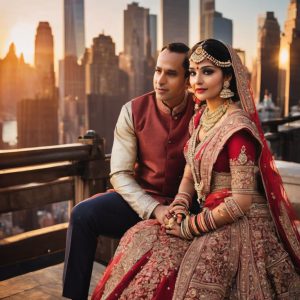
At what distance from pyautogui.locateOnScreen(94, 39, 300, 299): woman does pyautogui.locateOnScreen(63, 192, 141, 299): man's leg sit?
23 centimetres

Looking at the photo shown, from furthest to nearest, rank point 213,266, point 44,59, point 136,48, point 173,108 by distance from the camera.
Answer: point 136,48, point 44,59, point 173,108, point 213,266

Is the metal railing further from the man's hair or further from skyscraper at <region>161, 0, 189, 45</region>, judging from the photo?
skyscraper at <region>161, 0, 189, 45</region>

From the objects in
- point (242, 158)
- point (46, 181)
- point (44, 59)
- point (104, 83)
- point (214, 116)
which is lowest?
point (46, 181)

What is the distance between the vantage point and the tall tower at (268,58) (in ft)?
252

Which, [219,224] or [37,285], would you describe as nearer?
[219,224]

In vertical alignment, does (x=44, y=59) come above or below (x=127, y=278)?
above

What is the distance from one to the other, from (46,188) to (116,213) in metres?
1.46

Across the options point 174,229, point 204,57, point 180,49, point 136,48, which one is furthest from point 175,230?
point 136,48

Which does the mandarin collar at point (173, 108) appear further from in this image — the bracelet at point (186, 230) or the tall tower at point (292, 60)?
the tall tower at point (292, 60)

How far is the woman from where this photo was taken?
1.98 metres

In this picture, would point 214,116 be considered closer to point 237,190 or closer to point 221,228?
point 237,190

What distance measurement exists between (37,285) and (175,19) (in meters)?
99.6

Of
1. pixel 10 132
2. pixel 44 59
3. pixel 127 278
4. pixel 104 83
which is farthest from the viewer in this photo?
pixel 104 83

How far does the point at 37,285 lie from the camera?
10.6 feet
